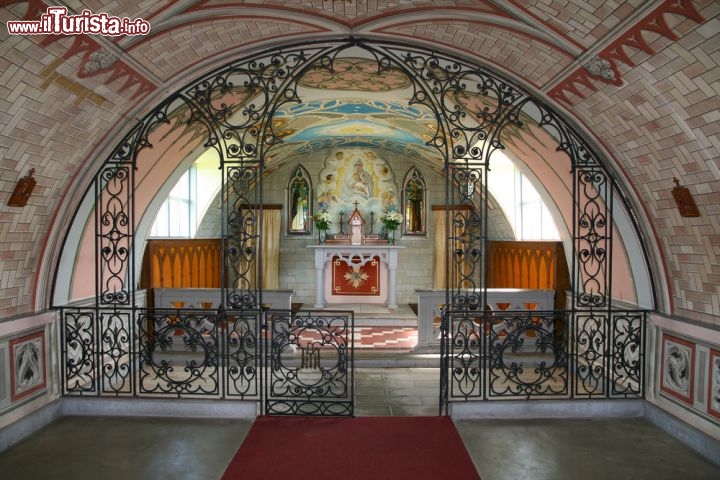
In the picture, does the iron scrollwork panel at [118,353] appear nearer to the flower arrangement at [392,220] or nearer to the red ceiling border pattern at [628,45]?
the red ceiling border pattern at [628,45]

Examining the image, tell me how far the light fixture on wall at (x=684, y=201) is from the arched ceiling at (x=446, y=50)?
59 millimetres

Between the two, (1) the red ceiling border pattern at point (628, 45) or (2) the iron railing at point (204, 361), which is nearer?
(1) the red ceiling border pattern at point (628, 45)

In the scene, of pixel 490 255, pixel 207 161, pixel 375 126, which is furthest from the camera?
pixel 490 255

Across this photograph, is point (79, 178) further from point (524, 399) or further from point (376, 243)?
point (376, 243)

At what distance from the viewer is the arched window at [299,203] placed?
45.3 ft

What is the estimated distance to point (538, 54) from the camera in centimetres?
484

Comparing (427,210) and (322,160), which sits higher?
(322,160)

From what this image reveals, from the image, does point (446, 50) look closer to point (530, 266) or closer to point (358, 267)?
point (530, 266)

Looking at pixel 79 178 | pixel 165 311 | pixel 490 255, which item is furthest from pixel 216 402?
pixel 490 255

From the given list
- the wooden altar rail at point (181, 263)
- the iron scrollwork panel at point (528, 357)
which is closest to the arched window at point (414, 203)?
the wooden altar rail at point (181, 263)

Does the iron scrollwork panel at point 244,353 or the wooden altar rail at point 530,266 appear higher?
the wooden altar rail at point 530,266

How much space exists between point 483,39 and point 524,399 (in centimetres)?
356

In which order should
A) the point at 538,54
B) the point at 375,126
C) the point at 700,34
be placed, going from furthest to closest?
the point at 375,126 < the point at 538,54 < the point at 700,34

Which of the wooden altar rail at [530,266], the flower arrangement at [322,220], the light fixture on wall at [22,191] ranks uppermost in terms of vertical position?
the light fixture on wall at [22,191]
